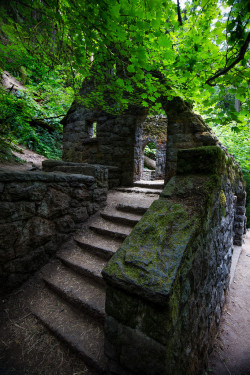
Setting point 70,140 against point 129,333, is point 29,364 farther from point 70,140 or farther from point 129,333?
point 70,140

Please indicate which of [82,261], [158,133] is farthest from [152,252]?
[158,133]

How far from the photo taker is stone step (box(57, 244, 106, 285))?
2.24m

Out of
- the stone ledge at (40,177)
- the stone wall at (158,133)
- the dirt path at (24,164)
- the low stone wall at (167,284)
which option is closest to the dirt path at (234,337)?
the low stone wall at (167,284)

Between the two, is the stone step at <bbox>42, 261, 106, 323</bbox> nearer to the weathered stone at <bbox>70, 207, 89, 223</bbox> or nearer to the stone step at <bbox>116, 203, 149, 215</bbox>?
the weathered stone at <bbox>70, 207, 89, 223</bbox>

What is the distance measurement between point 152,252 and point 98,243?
5.11 ft

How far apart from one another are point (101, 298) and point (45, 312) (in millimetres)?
668

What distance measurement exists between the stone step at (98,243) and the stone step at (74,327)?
2.35ft

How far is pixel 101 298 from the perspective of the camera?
1979 millimetres

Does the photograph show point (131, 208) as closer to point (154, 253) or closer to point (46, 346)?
point (154, 253)

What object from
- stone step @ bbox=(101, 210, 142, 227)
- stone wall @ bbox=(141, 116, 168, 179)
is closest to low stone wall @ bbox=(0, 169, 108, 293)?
stone step @ bbox=(101, 210, 142, 227)

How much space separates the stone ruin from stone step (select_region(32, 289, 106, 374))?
0.33m

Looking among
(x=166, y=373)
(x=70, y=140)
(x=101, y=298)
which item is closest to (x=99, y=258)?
(x=101, y=298)

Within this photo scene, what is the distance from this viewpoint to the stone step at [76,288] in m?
1.90

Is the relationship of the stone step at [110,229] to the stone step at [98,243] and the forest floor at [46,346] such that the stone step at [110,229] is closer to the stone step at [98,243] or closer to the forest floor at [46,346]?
the stone step at [98,243]
